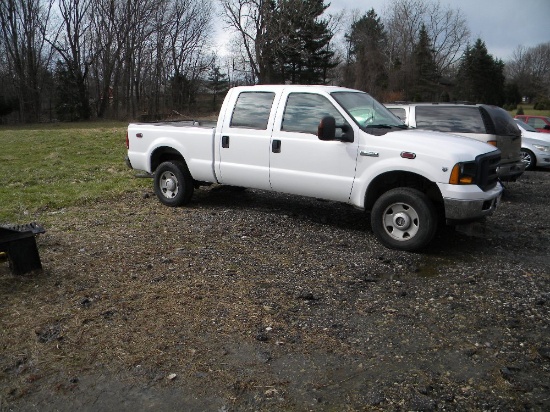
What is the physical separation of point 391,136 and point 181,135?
3.42 meters

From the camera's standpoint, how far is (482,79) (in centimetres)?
5428

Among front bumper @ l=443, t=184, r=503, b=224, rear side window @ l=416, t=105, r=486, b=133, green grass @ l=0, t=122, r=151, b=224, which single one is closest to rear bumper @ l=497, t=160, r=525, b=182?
rear side window @ l=416, t=105, r=486, b=133

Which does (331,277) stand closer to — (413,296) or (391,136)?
(413,296)

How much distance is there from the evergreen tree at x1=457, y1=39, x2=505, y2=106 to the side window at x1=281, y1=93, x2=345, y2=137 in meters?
52.9

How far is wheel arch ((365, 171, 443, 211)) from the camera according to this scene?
233 inches

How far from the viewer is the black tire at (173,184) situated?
25.7 ft

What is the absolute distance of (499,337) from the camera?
12.5 ft

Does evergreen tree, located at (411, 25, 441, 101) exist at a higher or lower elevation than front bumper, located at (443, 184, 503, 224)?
higher

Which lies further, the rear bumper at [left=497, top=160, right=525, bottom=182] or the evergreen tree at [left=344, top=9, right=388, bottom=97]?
the evergreen tree at [left=344, top=9, right=388, bottom=97]

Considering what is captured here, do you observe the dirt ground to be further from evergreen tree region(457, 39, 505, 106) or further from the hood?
evergreen tree region(457, 39, 505, 106)

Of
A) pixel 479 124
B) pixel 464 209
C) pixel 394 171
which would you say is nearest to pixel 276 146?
pixel 394 171

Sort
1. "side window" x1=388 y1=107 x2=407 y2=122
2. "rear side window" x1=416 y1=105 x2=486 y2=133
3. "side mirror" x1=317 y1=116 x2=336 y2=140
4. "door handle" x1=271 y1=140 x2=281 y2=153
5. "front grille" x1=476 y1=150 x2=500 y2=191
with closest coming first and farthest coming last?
"front grille" x1=476 y1=150 x2=500 y2=191 < "side mirror" x1=317 y1=116 x2=336 y2=140 < "door handle" x1=271 y1=140 x2=281 y2=153 < "rear side window" x1=416 y1=105 x2=486 y2=133 < "side window" x1=388 y1=107 x2=407 y2=122

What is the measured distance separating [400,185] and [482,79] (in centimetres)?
5460

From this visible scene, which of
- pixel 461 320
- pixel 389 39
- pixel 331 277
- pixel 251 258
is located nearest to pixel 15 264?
pixel 251 258
